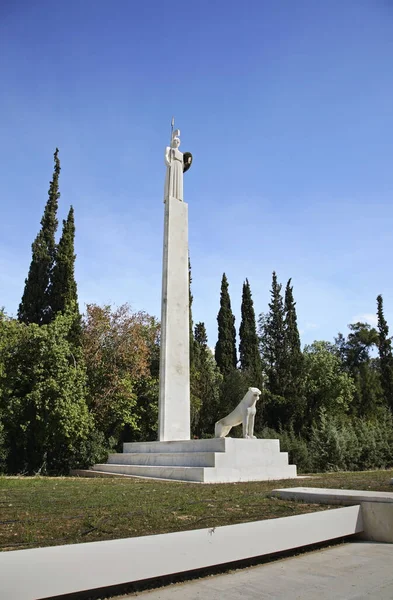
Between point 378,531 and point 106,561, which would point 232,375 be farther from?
point 106,561

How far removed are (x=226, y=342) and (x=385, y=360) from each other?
13.0 meters

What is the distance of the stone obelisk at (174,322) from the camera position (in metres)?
16.3

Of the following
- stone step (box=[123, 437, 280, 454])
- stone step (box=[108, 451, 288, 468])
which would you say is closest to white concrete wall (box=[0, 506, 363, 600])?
stone step (box=[108, 451, 288, 468])

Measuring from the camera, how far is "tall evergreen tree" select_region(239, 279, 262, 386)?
31.8m

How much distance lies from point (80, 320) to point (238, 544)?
18699 mm

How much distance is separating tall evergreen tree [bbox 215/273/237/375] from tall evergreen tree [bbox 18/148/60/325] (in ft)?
40.5

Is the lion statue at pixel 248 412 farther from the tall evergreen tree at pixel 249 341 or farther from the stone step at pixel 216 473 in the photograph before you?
the tall evergreen tree at pixel 249 341

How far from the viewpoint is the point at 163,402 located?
16.2 meters

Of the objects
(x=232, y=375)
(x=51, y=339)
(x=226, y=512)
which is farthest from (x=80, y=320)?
(x=226, y=512)

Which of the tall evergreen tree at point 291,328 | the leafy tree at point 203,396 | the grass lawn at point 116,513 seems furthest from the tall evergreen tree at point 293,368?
the grass lawn at point 116,513

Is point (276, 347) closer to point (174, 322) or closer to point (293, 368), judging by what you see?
point (293, 368)

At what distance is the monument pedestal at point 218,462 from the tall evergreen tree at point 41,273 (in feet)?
43.0

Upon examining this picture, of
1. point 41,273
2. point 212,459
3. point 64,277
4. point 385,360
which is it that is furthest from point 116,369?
point 385,360

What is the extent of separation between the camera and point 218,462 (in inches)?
469
